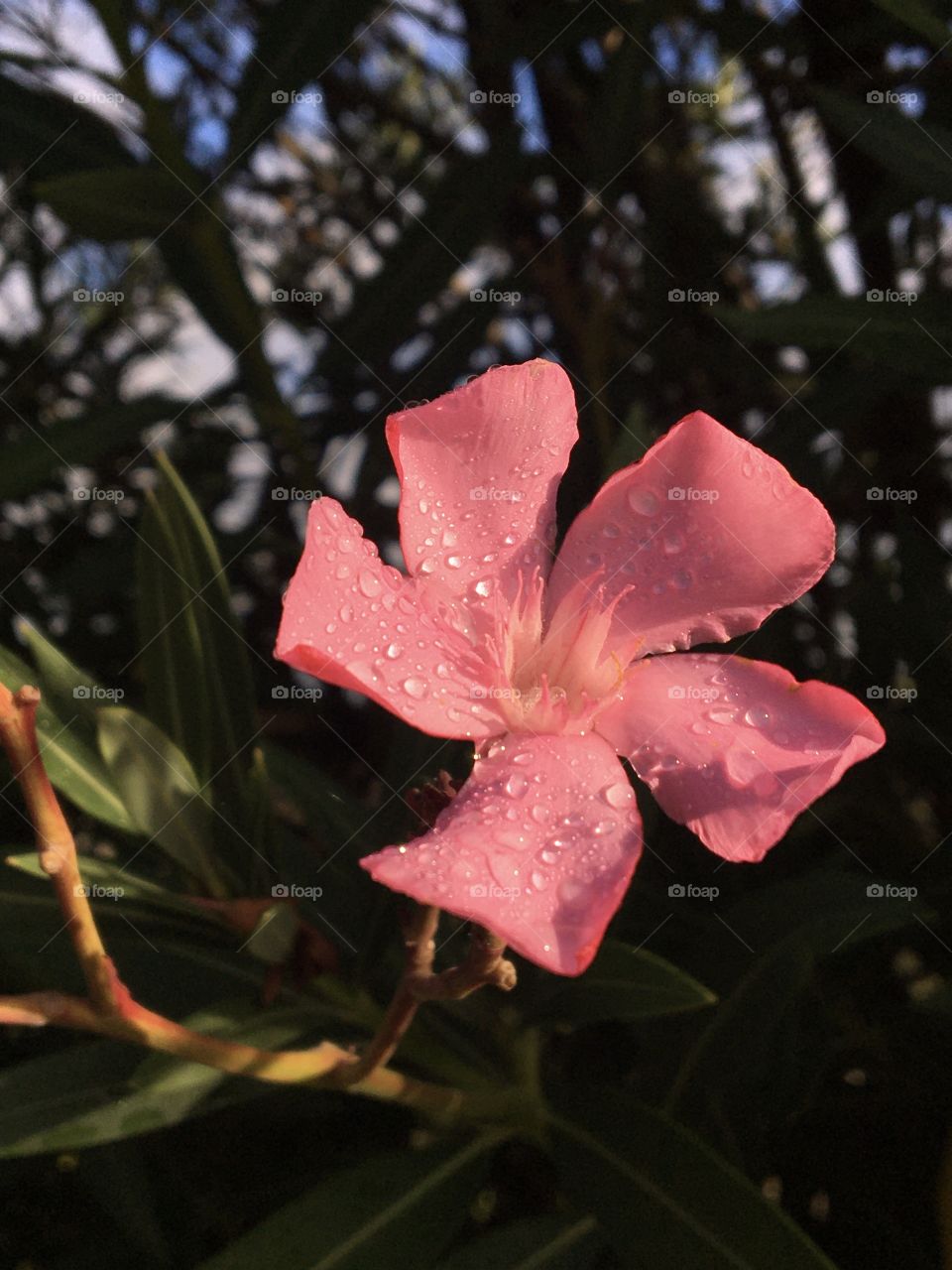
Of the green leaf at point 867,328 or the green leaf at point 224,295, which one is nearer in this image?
the green leaf at point 867,328

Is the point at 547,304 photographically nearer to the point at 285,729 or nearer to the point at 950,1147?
the point at 285,729

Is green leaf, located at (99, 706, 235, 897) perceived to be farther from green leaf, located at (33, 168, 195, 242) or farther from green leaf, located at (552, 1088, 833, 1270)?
green leaf, located at (33, 168, 195, 242)

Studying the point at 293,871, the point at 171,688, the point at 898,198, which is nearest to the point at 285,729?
the point at 293,871

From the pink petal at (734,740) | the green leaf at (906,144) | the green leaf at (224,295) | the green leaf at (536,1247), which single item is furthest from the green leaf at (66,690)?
the green leaf at (906,144)

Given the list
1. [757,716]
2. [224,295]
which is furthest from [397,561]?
[757,716]

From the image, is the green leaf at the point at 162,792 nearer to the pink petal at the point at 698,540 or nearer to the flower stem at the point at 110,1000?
the flower stem at the point at 110,1000

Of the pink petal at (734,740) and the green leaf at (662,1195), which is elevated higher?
the pink petal at (734,740)

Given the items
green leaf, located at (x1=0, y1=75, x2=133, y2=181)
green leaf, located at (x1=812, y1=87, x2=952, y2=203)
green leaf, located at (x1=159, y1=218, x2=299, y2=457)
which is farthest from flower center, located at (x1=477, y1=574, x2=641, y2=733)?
green leaf, located at (x1=0, y1=75, x2=133, y2=181)
